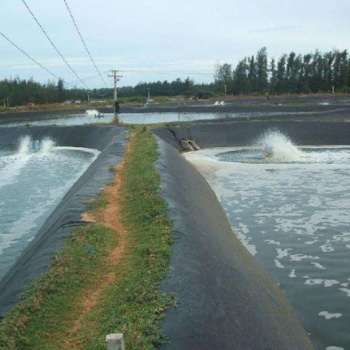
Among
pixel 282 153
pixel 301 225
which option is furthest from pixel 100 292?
pixel 282 153

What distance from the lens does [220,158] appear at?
104 ft

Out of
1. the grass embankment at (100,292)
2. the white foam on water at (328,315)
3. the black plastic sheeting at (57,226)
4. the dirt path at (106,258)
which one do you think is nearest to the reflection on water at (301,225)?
the white foam on water at (328,315)

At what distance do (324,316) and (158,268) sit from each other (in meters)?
3.28

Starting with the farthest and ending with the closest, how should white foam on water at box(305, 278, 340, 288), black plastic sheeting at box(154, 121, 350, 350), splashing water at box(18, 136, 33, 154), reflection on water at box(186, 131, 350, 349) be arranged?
splashing water at box(18, 136, 33, 154) → white foam on water at box(305, 278, 340, 288) → reflection on water at box(186, 131, 350, 349) → black plastic sheeting at box(154, 121, 350, 350)

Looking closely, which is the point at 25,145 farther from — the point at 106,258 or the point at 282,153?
the point at 106,258

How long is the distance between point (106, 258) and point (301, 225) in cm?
753

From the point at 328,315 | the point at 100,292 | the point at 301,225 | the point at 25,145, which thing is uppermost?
the point at 100,292

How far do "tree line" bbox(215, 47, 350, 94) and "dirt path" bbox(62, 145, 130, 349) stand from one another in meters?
83.3

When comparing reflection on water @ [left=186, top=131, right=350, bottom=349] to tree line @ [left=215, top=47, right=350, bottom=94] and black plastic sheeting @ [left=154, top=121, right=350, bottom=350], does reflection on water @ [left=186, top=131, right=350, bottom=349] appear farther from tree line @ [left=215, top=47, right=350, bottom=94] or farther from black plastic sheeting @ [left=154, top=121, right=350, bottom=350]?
tree line @ [left=215, top=47, right=350, bottom=94]

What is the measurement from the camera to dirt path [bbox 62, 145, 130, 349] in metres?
6.65

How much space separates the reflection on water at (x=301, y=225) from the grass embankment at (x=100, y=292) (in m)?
3.00

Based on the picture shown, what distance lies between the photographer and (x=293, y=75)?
104 metres

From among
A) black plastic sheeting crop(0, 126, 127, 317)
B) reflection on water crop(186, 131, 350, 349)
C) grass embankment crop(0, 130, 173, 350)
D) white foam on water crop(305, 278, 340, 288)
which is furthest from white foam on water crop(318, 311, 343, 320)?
black plastic sheeting crop(0, 126, 127, 317)

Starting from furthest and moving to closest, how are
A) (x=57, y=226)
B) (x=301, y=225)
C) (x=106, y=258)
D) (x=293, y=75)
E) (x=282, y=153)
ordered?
1. (x=293, y=75)
2. (x=282, y=153)
3. (x=301, y=225)
4. (x=57, y=226)
5. (x=106, y=258)
